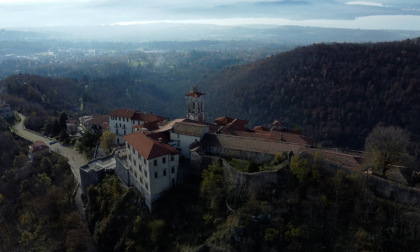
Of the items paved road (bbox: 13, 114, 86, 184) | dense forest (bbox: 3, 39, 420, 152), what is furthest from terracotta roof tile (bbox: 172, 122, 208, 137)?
dense forest (bbox: 3, 39, 420, 152)

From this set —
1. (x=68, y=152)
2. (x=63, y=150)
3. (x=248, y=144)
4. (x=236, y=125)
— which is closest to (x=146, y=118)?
(x=236, y=125)

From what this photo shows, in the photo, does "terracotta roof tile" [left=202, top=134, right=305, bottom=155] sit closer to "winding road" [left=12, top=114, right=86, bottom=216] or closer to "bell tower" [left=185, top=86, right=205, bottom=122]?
"bell tower" [left=185, top=86, right=205, bottom=122]

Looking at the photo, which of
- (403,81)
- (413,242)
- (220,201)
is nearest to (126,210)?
(220,201)

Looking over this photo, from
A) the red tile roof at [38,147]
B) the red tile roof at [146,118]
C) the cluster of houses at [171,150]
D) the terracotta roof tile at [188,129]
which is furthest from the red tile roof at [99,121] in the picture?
the terracotta roof tile at [188,129]

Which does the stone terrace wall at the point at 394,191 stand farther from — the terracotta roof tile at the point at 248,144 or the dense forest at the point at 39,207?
the dense forest at the point at 39,207

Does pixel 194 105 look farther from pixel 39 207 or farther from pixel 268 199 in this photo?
pixel 268 199
